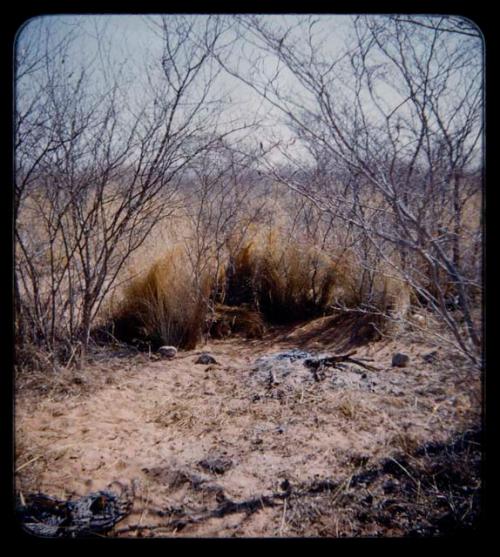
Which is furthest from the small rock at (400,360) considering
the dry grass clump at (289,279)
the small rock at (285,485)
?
the small rock at (285,485)

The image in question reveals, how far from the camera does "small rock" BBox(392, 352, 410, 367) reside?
3.37 m

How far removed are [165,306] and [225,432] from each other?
1.91 meters

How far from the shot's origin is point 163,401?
9.99ft

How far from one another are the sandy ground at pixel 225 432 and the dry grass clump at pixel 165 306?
63 cm

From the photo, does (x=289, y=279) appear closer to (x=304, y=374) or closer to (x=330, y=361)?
(x=330, y=361)

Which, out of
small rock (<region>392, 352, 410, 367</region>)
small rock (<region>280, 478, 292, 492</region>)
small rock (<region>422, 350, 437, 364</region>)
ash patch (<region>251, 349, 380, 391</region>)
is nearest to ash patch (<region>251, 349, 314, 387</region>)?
ash patch (<region>251, 349, 380, 391</region>)

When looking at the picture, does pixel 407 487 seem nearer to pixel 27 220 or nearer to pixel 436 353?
pixel 436 353

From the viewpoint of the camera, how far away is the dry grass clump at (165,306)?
4211mm

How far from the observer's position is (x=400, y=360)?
3.38 m

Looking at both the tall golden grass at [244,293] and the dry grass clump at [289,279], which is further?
the dry grass clump at [289,279]

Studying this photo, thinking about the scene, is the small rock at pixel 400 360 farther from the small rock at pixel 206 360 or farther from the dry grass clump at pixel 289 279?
the small rock at pixel 206 360

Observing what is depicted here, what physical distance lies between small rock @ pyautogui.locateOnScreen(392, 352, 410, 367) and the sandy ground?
47mm

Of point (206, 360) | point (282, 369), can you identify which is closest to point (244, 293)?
point (206, 360)

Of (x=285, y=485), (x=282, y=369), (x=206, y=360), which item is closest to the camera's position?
(x=285, y=485)
